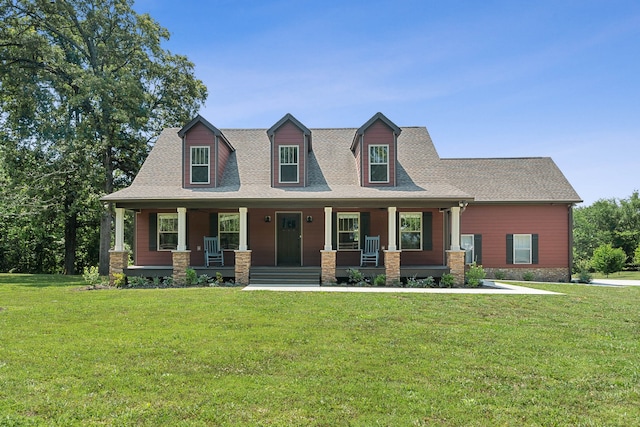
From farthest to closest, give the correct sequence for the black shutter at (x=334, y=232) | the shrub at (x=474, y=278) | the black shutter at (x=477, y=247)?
the black shutter at (x=477, y=247), the black shutter at (x=334, y=232), the shrub at (x=474, y=278)

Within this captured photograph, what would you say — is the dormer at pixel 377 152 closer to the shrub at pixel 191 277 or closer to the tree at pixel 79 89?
the shrub at pixel 191 277

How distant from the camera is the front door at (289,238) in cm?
1554

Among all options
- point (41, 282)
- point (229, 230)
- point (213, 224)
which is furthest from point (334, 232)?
point (41, 282)

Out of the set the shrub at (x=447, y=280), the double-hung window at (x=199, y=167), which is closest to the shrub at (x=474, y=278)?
the shrub at (x=447, y=280)

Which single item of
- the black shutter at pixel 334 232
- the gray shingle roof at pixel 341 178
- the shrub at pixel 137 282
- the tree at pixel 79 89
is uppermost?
the tree at pixel 79 89

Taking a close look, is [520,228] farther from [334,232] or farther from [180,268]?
[180,268]

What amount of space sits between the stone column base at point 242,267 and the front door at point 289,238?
6.86ft

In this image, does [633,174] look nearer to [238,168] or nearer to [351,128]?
[351,128]

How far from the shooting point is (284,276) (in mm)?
13625

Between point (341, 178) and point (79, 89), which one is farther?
point (79, 89)

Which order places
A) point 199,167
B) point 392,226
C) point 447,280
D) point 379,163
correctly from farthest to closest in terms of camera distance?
point 199,167, point 379,163, point 392,226, point 447,280

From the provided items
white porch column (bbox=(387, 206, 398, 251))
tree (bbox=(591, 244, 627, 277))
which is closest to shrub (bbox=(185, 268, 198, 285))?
Answer: white porch column (bbox=(387, 206, 398, 251))

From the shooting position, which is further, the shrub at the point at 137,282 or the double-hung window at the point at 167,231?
the double-hung window at the point at 167,231

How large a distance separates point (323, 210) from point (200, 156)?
16.3ft
